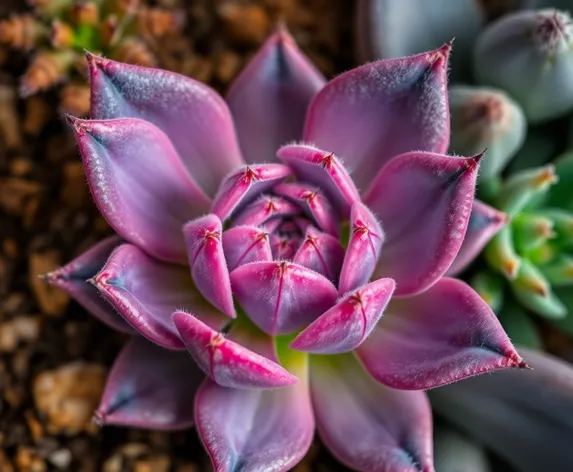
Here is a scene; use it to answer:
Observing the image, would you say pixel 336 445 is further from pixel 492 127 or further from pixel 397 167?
pixel 492 127

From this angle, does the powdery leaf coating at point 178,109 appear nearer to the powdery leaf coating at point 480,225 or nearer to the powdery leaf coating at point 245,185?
the powdery leaf coating at point 245,185

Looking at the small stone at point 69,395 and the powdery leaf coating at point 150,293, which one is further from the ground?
the powdery leaf coating at point 150,293

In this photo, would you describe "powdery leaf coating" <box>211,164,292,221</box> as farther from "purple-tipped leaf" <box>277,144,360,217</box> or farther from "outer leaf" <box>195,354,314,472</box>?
"outer leaf" <box>195,354,314,472</box>

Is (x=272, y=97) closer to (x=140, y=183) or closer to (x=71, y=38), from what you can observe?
(x=140, y=183)

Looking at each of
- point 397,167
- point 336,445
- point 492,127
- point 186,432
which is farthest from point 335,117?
point 186,432

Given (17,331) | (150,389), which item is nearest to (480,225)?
(150,389)

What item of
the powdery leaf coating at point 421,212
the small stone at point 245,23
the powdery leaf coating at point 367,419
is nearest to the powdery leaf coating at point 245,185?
the powdery leaf coating at point 421,212
